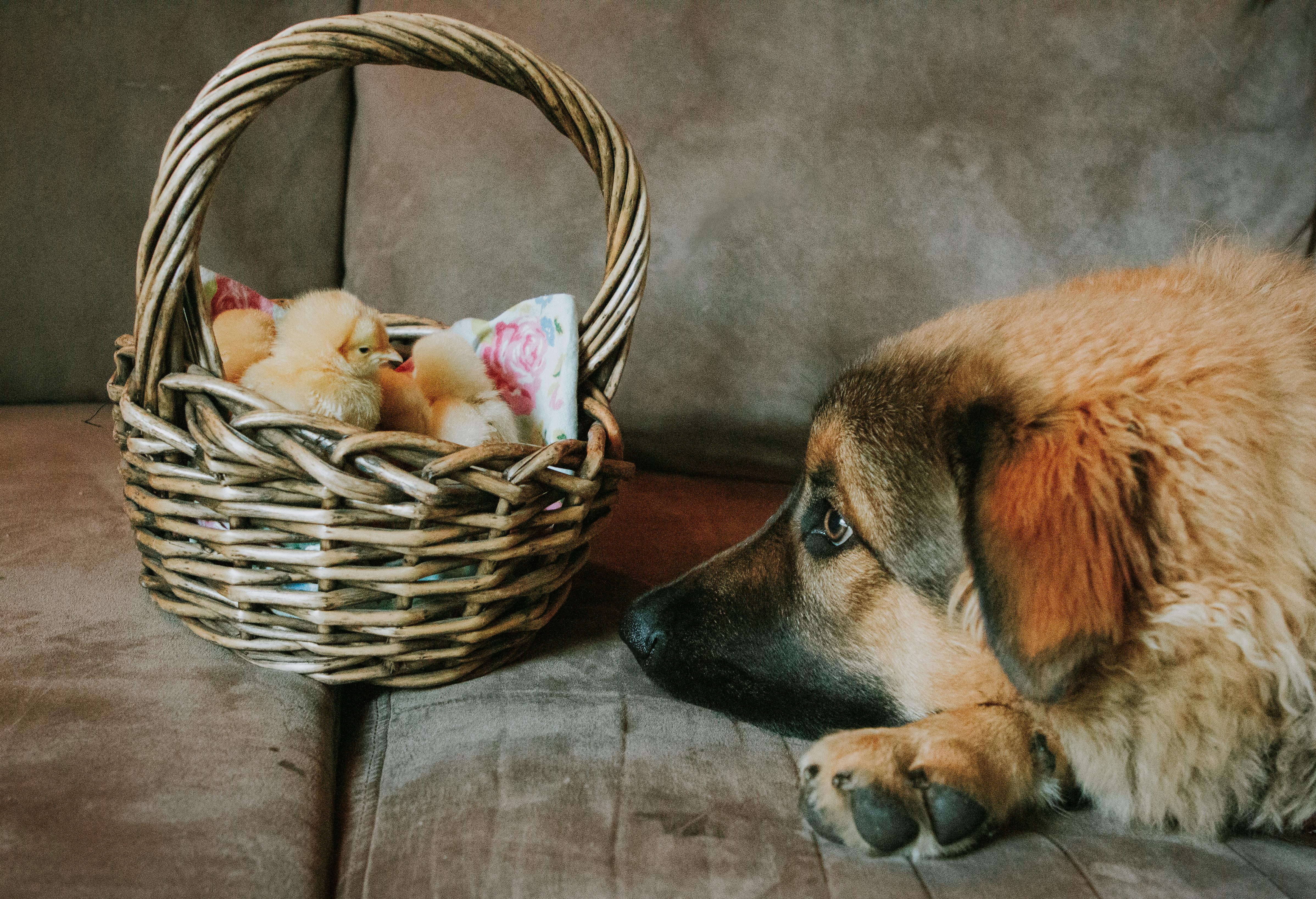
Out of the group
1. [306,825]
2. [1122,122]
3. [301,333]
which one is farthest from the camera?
[1122,122]

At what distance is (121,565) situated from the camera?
1212 millimetres

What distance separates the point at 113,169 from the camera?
1.77m

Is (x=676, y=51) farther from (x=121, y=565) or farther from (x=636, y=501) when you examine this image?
(x=121, y=565)

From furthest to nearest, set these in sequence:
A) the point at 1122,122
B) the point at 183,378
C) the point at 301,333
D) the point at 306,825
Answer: the point at 1122,122 → the point at 301,333 → the point at 183,378 → the point at 306,825

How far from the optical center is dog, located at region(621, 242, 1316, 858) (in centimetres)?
79

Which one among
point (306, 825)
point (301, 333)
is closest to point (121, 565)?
point (301, 333)

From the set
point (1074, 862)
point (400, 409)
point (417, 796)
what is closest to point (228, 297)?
point (400, 409)

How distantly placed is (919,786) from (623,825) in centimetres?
28

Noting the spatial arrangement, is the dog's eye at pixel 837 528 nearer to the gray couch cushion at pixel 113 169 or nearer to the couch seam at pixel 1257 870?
the couch seam at pixel 1257 870

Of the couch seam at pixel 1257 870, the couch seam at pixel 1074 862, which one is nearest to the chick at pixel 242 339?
the couch seam at pixel 1074 862

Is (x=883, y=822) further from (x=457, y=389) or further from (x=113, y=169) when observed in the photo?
(x=113, y=169)

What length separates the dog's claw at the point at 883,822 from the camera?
79cm

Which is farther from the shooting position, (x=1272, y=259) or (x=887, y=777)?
(x=1272, y=259)

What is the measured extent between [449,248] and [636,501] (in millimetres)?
641
